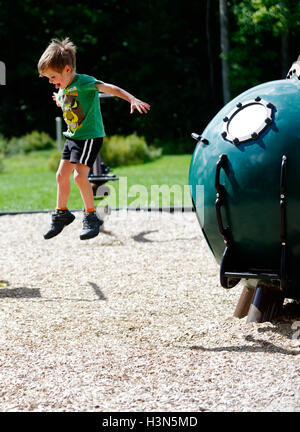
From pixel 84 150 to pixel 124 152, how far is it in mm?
14438

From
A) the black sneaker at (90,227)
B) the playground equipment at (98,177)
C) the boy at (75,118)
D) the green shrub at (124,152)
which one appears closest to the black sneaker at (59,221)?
the boy at (75,118)

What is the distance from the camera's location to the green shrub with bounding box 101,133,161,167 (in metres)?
19.1

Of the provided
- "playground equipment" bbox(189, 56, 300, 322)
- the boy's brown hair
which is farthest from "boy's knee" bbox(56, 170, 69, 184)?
"playground equipment" bbox(189, 56, 300, 322)

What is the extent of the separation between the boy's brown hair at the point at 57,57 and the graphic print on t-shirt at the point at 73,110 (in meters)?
0.27

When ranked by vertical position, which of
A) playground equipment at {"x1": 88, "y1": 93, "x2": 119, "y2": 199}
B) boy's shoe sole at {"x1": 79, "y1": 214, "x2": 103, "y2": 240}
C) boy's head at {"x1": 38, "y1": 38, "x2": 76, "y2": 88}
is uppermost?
boy's head at {"x1": 38, "y1": 38, "x2": 76, "y2": 88}

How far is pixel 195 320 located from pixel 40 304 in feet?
4.88

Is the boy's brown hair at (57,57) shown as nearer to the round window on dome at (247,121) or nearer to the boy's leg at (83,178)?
the boy's leg at (83,178)

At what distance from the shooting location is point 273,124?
407 centimetres

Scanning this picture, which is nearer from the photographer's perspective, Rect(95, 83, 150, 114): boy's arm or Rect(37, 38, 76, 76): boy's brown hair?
Rect(95, 83, 150, 114): boy's arm

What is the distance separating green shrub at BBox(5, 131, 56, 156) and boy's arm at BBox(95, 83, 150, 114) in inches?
755

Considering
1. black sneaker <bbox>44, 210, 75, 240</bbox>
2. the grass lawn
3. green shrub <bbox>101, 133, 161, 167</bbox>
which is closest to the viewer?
black sneaker <bbox>44, 210, 75, 240</bbox>

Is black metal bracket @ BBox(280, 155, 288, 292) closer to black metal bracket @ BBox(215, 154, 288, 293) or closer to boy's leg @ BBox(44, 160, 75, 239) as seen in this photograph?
black metal bracket @ BBox(215, 154, 288, 293)
